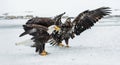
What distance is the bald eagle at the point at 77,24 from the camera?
966 centimetres

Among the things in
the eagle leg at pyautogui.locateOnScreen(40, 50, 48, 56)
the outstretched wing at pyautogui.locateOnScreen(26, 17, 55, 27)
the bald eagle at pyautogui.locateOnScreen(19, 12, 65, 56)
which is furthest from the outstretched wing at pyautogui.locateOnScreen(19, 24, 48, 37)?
the eagle leg at pyautogui.locateOnScreen(40, 50, 48, 56)

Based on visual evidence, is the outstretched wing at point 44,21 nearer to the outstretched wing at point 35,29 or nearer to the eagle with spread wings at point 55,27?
the eagle with spread wings at point 55,27

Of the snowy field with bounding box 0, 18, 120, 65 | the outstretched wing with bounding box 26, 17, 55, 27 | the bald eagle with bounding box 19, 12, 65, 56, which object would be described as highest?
the outstretched wing with bounding box 26, 17, 55, 27

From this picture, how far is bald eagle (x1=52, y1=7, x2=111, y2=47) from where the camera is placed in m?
9.66

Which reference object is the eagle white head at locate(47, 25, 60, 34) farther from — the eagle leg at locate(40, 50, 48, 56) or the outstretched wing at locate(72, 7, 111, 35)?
the outstretched wing at locate(72, 7, 111, 35)

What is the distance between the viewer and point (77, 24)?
10000 mm

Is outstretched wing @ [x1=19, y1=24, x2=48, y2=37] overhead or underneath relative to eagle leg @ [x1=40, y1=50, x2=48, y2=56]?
overhead

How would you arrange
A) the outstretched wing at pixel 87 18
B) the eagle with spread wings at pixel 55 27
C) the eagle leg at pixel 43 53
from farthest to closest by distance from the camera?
the outstretched wing at pixel 87 18, the eagle with spread wings at pixel 55 27, the eagle leg at pixel 43 53

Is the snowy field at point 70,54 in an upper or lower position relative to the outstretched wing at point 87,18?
lower

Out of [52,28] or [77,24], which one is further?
[77,24]

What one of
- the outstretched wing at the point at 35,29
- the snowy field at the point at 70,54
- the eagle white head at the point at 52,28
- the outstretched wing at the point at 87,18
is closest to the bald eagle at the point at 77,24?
the outstretched wing at the point at 87,18

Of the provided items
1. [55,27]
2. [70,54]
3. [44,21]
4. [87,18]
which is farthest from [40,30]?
[87,18]

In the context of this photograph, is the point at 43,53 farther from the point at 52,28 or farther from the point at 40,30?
the point at 52,28

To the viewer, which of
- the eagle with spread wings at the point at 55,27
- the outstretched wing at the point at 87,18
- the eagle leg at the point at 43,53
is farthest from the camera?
the outstretched wing at the point at 87,18
